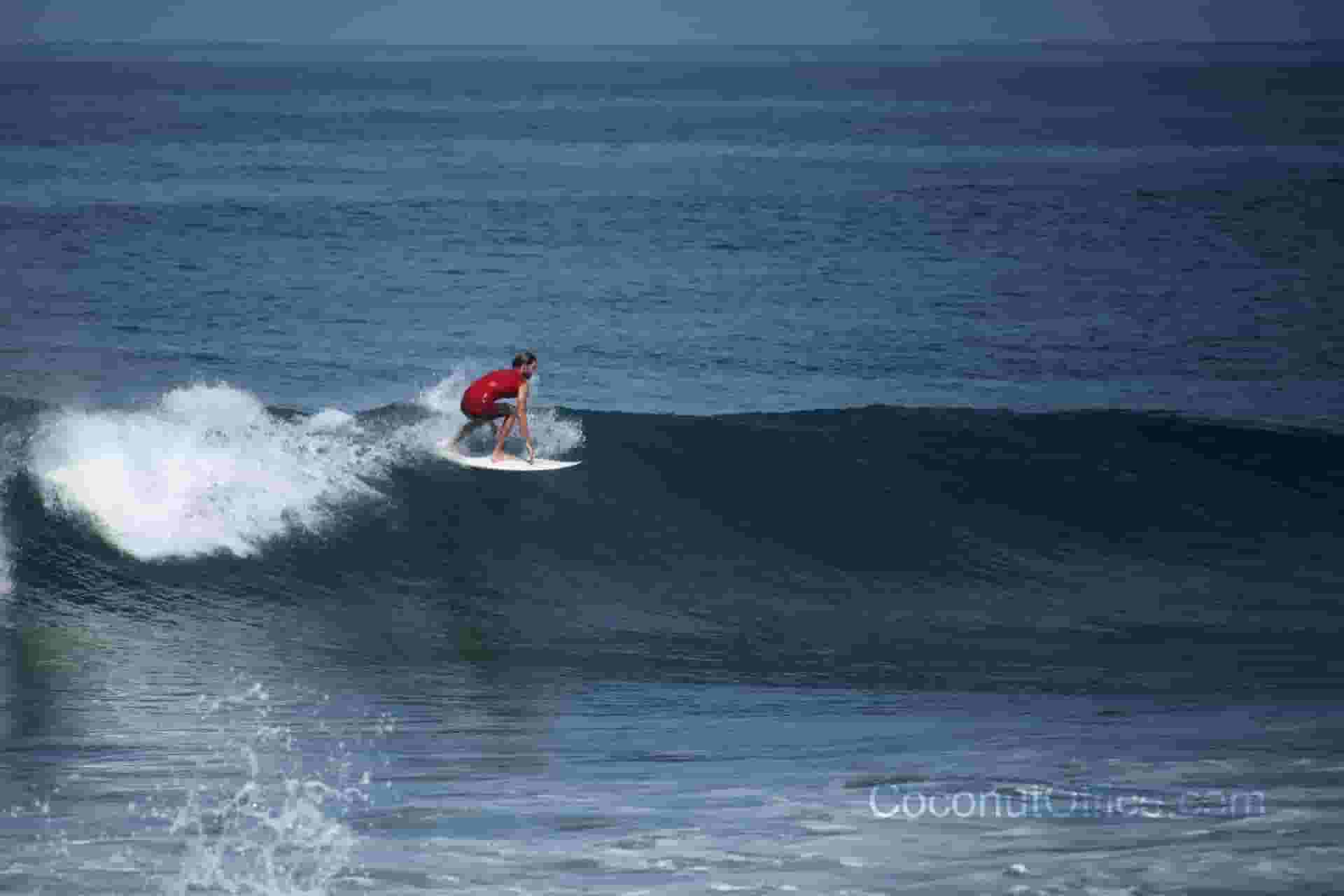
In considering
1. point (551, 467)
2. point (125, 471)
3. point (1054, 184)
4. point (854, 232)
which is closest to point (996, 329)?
point (854, 232)

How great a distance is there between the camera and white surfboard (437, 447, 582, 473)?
44.7 ft

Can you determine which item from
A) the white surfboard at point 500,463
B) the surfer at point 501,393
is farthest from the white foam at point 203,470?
the surfer at point 501,393

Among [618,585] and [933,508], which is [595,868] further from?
[933,508]

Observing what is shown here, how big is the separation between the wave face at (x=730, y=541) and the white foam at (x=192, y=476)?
0.03 meters

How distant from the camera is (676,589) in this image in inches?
497

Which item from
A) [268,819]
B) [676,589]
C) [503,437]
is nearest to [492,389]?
[503,437]

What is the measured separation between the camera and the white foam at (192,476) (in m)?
12.5

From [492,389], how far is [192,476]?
2.57 meters

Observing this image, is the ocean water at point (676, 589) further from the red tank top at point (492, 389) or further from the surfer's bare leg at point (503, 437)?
the red tank top at point (492, 389)

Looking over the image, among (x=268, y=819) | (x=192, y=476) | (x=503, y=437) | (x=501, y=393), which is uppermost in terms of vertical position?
(x=501, y=393)

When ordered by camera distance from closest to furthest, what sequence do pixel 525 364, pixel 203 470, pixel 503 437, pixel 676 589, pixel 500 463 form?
pixel 676 589 → pixel 525 364 → pixel 203 470 → pixel 503 437 → pixel 500 463

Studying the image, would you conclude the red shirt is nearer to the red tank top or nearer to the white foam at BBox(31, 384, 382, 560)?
the red tank top

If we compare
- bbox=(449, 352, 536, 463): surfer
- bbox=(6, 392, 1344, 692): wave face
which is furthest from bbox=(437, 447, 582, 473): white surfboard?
bbox=(449, 352, 536, 463): surfer

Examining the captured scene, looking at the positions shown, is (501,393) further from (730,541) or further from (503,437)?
(730,541)
